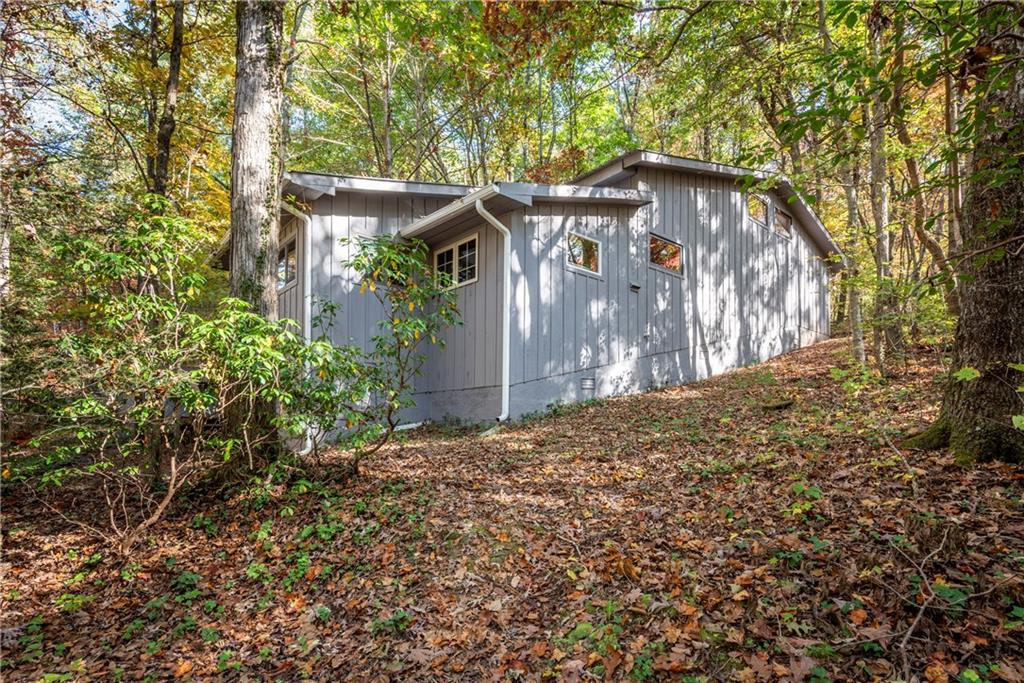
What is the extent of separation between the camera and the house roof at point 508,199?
7.64 meters

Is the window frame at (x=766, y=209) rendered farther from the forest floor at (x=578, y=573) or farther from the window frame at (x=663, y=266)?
the forest floor at (x=578, y=573)

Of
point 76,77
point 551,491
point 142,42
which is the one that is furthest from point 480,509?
point 142,42

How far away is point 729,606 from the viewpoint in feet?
9.50

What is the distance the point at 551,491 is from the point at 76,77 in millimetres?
9760

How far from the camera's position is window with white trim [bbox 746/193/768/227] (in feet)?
40.1

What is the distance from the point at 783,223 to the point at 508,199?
30.9 feet

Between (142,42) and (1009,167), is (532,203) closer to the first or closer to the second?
(1009,167)

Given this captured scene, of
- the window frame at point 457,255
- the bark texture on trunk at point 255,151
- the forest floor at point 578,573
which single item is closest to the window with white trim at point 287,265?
the window frame at point 457,255

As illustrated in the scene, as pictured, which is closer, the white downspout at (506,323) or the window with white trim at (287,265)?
the white downspout at (506,323)

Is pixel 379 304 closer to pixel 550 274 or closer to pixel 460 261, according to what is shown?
pixel 460 261

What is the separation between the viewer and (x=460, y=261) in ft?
30.6

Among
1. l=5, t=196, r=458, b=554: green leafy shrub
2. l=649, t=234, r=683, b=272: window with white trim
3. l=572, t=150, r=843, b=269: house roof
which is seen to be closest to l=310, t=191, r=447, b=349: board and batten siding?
l=5, t=196, r=458, b=554: green leafy shrub

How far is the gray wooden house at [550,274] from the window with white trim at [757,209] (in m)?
→ 0.73

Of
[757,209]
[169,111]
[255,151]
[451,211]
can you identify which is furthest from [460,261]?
[757,209]
